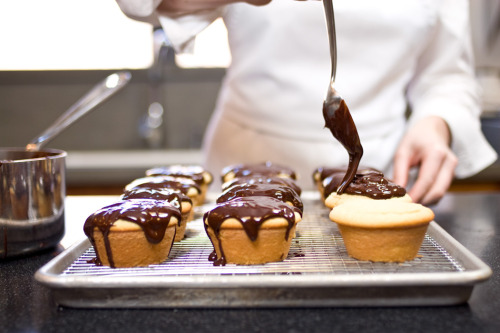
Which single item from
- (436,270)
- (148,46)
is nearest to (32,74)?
(148,46)

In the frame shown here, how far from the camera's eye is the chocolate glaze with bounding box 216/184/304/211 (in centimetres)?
141

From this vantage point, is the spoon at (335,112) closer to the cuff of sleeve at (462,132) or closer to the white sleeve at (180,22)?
the white sleeve at (180,22)

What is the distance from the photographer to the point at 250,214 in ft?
3.88

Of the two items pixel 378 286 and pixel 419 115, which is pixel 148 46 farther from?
Answer: pixel 378 286

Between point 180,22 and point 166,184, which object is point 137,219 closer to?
point 166,184

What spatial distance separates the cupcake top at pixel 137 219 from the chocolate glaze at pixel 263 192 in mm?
269

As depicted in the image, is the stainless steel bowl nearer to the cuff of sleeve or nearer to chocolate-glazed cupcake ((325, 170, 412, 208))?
chocolate-glazed cupcake ((325, 170, 412, 208))

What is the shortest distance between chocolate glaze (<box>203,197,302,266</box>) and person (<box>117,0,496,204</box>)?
3.25 feet

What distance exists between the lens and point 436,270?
1067 millimetres

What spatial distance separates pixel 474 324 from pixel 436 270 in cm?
21

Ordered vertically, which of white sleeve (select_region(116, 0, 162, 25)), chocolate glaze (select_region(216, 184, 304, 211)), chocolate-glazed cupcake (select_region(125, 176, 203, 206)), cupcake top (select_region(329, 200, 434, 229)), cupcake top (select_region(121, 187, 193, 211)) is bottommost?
chocolate-glazed cupcake (select_region(125, 176, 203, 206))

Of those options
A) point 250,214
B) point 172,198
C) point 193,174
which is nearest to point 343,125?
point 250,214

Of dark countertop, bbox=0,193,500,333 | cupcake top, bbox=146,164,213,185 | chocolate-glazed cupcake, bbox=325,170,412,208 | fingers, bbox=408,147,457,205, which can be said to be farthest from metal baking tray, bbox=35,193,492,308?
cupcake top, bbox=146,164,213,185

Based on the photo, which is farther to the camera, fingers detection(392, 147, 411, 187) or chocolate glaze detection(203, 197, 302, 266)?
fingers detection(392, 147, 411, 187)
